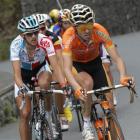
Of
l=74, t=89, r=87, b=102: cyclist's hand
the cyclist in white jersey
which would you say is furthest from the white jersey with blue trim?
l=74, t=89, r=87, b=102: cyclist's hand

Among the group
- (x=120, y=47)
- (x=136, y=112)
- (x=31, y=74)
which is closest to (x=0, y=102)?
(x=136, y=112)

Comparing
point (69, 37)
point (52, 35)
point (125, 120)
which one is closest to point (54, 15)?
point (52, 35)

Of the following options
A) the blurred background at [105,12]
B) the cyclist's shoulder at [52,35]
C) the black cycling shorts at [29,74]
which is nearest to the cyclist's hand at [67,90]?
the black cycling shorts at [29,74]

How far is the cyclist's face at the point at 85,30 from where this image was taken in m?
7.81

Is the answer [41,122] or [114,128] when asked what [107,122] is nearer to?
[114,128]

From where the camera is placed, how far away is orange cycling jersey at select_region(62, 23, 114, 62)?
8.12 metres

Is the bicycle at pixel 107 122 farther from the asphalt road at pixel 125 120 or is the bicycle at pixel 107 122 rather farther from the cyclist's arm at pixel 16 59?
the asphalt road at pixel 125 120

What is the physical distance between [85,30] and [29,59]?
1.33 m

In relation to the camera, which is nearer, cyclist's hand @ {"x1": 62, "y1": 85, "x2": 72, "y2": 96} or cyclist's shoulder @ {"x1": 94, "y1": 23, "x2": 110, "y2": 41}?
cyclist's hand @ {"x1": 62, "y1": 85, "x2": 72, "y2": 96}

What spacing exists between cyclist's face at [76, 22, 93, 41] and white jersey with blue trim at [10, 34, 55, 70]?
3.16ft

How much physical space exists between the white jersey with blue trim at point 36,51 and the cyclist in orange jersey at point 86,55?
38 cm

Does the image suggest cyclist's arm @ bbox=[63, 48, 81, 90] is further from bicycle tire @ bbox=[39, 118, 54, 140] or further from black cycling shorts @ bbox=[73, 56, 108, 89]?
bicycle tire @ bbox=[39, 118, 54, 140]

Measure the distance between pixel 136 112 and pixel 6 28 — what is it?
15324 mm

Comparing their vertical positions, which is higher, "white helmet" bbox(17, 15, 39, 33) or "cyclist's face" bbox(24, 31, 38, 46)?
"white helmet" bbox(17, 15, 39, 33)
